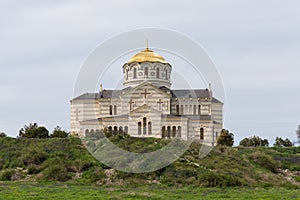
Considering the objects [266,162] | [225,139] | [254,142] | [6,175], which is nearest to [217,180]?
[266,162]

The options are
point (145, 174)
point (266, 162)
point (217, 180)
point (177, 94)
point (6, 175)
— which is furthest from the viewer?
point (177, 94)

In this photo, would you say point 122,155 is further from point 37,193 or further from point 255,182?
point 37,193

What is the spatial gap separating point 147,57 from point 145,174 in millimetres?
35132

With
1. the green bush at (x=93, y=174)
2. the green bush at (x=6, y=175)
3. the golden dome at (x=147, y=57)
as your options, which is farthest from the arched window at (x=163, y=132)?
the green bush at (x=6, y=175)

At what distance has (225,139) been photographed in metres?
56.9

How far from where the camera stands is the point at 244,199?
23.4m

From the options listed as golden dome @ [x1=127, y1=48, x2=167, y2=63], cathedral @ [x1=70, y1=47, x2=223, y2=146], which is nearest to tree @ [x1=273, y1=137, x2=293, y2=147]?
cathedral @ [x1=70, y1=47, x2=223, y2=146]

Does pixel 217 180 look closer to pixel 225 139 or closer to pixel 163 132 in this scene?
pixel 225 139

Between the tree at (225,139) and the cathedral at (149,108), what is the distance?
165cm

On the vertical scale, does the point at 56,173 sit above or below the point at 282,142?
below

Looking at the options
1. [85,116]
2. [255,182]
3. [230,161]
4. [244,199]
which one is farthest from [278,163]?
[85,116]

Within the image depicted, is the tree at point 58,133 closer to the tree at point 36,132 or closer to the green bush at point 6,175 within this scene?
the tree at point 36,132

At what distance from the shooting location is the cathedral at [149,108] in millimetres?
59531

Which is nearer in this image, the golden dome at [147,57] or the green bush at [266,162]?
the green bush at [266,162]
